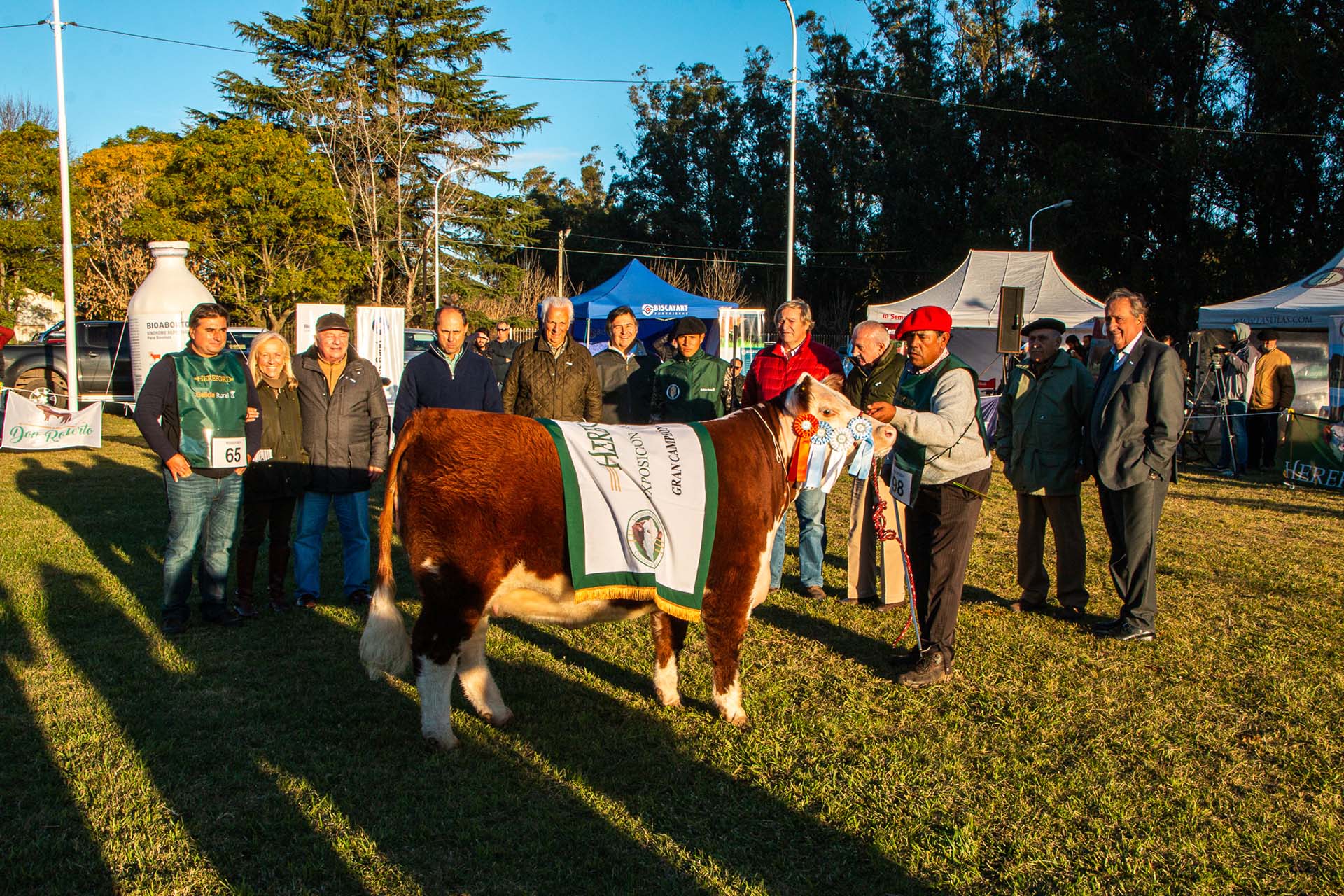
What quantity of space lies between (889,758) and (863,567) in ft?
8.87

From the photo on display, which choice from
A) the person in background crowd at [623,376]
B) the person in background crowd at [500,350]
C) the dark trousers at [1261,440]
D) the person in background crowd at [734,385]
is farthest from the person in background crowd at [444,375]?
the dark trousers at [1261,440]

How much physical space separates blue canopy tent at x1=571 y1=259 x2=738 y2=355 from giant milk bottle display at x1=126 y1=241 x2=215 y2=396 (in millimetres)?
8643

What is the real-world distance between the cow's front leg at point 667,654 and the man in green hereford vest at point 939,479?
1.35 metres

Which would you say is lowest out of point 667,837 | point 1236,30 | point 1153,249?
point 667,837

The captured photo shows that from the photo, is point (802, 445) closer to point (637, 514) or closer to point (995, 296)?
point (637, 514)

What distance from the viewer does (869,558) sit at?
678cm

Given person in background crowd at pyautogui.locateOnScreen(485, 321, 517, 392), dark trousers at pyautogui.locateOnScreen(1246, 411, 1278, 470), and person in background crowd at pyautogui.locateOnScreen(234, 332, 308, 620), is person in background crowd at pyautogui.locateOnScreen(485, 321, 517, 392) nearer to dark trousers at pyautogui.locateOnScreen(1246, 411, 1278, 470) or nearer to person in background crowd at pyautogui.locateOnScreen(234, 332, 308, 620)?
person in background crowd at pyautogui.locateOnScreen(234, 332, 308, 620)

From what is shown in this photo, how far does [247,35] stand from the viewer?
125ft

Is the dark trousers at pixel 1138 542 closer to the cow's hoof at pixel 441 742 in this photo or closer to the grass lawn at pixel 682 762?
the grass lawn at pixel 682 762

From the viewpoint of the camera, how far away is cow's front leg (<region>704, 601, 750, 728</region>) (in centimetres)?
444

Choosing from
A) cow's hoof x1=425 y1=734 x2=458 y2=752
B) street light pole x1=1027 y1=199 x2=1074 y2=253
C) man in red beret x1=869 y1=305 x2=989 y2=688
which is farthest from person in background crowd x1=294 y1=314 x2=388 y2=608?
street light pole x1=1027 y1=199 x2=1074 y2=253

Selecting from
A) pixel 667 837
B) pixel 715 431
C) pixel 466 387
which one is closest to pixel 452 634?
pixel 667 837

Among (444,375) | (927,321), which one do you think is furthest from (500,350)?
(927,321)

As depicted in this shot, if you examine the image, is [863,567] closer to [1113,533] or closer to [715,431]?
[1113,533]
